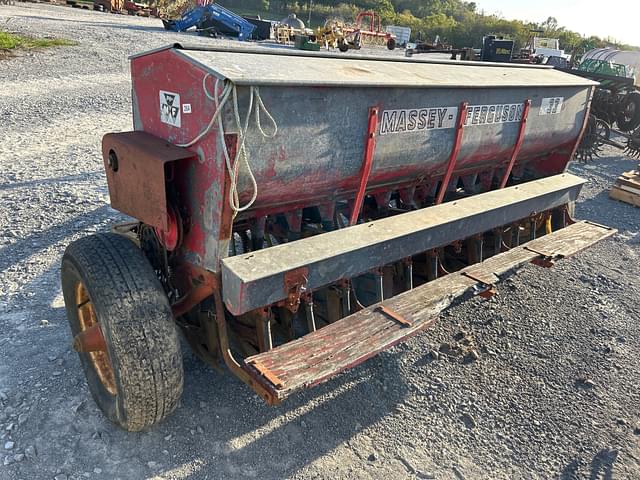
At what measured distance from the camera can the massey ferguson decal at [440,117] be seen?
104 inches

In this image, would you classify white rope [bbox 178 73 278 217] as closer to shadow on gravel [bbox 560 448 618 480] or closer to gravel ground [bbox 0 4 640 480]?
gravel ground [bbox 0 4 640 480]

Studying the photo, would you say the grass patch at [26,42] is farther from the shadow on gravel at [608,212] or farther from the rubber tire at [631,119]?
the rubber tire at [631,119]

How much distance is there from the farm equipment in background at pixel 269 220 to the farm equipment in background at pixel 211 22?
19159mm

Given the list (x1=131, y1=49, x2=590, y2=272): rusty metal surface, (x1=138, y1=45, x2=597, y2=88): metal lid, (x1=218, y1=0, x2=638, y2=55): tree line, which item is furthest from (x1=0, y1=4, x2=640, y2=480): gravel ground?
(x1=218, y1=0, x2=638, y2=55): tree line

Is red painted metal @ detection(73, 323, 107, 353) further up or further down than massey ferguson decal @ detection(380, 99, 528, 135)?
further down

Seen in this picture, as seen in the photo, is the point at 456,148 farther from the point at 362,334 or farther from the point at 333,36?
the point at 333,36

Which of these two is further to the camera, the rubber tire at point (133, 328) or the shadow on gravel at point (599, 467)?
the shadow on gravel at point (599, 467)

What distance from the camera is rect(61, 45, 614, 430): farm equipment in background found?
2008 mm

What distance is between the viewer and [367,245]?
2.38m

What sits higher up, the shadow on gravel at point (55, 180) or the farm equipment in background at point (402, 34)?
the farm equipment in background at point (402, 34)

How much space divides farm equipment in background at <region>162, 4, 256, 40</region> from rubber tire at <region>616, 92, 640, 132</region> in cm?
1531

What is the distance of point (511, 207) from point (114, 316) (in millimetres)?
2484

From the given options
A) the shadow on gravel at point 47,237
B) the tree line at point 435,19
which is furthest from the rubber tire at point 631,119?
the tree line at point 435,19

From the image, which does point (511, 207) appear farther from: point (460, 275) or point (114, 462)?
point (114, 462)
